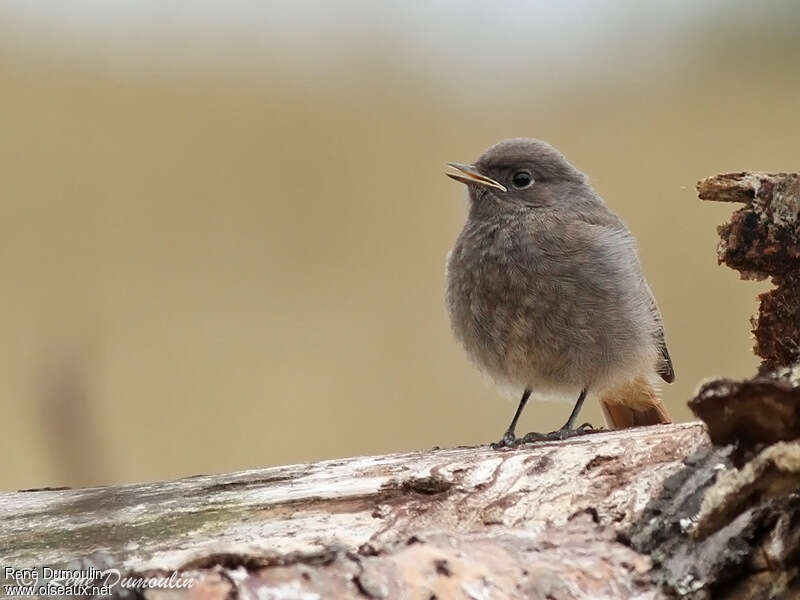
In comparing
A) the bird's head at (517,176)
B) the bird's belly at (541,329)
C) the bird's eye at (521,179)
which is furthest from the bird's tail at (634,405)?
the bird's eye at (521,179)

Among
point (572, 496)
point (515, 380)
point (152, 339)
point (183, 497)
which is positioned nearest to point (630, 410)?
point (515, 380)

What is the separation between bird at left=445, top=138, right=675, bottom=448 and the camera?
443cm

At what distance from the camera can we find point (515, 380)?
4691mm

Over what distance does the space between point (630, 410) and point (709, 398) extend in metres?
2.95

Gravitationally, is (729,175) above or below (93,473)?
above

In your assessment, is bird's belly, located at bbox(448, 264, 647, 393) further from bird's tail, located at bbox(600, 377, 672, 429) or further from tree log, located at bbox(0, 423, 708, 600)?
tree log, located at bbox(0, 423, 708, 600)

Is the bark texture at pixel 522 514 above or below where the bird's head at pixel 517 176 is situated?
below

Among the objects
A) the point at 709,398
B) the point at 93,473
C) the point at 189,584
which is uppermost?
the point at 93,473

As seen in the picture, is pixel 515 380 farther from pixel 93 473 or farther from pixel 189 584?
pixel 93 473

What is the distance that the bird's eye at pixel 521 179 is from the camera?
5.10 m

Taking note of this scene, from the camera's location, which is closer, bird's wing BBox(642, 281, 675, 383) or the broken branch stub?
the broken branch stub

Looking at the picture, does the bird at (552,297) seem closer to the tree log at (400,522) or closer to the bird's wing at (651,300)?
the bird's wing at (651,300)

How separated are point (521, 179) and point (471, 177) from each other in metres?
0.26

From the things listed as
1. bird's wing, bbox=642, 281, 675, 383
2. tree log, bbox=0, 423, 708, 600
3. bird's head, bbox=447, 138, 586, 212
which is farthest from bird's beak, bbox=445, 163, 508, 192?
tree log, bbox=0, 423, 708, 600
